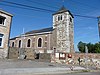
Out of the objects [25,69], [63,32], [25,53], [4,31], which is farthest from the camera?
[63,32]

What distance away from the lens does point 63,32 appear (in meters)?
38.3

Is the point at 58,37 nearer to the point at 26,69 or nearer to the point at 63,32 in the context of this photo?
the point at 63,32

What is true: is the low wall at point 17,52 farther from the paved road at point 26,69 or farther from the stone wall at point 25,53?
the paved road at point 26,69

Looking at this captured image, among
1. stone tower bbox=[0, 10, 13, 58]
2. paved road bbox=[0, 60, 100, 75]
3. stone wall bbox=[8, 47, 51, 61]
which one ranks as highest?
stone tower bbox=[0, 10, 13, 58]

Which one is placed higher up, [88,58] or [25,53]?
[25,53]

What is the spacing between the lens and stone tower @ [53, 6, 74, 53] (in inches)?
1453

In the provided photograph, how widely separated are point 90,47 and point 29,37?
29.1m

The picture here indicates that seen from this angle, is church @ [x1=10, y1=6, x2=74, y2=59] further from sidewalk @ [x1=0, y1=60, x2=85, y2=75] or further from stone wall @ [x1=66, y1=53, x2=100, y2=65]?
sidewalk @ [x1=0, y1=60, x2=85, y2=75]

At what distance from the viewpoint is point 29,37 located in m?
46.1

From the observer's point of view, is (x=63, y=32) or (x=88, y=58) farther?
(x=63, y=32)

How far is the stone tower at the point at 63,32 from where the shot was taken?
3691 cm

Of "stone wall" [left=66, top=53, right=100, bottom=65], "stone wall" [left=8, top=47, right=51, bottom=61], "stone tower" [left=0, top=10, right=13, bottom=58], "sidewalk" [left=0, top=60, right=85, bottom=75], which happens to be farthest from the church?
"sidewalk" [left=0, top=60, right=85, bottom=75]

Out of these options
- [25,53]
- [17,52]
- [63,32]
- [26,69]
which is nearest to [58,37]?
[63,32]

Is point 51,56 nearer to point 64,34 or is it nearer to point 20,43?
point 64,34
